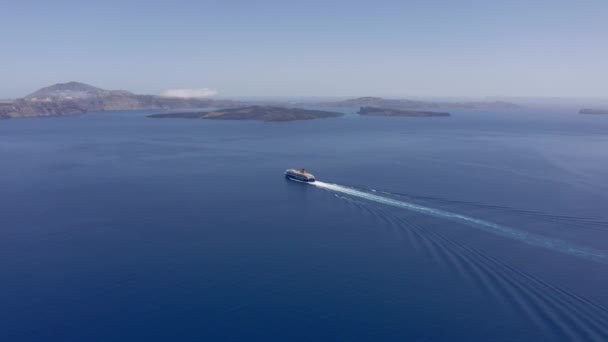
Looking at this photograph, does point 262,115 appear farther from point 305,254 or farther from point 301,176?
point 305,254

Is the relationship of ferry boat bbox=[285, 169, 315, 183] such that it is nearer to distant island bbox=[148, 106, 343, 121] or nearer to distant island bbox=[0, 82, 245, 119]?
distant island bbox=[148, 106, 343, 121]

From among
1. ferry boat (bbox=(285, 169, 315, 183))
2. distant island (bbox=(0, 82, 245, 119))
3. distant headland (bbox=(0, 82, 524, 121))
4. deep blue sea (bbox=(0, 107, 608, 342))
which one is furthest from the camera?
distant island (bbox=(0, 82, 245, 119))

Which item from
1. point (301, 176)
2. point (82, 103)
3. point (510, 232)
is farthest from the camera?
point (82, 103)

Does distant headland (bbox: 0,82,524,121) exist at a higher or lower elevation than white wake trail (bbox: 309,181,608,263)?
higher

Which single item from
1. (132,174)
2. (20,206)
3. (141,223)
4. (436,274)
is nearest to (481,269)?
(436,274)

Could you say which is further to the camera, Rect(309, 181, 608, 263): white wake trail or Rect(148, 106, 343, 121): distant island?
Rect(148, 106, 343, 121): distant island

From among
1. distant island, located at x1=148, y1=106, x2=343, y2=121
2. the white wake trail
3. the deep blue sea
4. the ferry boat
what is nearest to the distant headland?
distant island, located at x1=148, y1=106, x2=343, y2=121

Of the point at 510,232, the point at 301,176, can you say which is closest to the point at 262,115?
the point at 301,176
